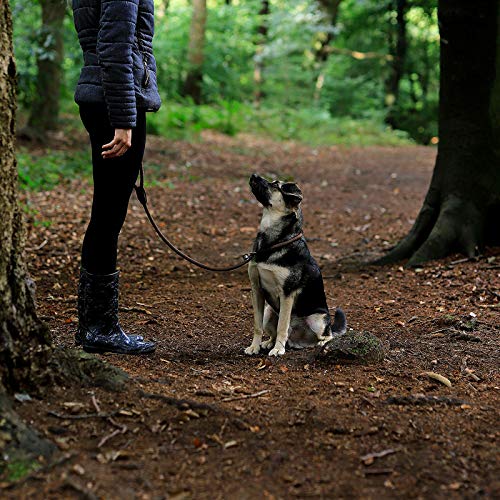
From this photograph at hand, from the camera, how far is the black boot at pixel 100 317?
443 centimetres

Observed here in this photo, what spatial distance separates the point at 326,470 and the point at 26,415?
1435 mm

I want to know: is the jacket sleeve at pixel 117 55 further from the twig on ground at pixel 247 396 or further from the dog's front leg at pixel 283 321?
the dog's front leg at pixel 283 321

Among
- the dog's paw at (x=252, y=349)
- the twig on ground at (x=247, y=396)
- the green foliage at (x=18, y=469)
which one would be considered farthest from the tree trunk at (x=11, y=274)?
the dog's paw at (x=252, y=349)

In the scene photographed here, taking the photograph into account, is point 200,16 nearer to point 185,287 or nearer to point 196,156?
point 196,156

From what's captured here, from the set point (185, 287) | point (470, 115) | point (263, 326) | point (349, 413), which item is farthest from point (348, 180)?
point (349, 413)

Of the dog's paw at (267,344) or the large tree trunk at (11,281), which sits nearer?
the large tree trunk at (11,281)

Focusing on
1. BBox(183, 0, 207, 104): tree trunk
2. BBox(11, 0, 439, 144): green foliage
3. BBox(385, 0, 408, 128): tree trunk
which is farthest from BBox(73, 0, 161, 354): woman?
BBox(385, 0, 408, 128): tree trunk

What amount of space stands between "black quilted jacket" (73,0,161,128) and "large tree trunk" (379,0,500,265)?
4.16m

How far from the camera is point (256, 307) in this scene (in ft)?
16.3

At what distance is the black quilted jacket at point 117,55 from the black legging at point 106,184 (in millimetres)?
131

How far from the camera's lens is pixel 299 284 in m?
4.93

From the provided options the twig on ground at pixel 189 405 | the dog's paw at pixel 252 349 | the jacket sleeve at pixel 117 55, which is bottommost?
the dog's paw at pixel 252 349

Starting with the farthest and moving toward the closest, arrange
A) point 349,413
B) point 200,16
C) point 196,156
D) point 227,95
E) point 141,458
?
1. point 227,95
2. point 200,16
3. point 196,156
4. point 349,413
5. point 141,458

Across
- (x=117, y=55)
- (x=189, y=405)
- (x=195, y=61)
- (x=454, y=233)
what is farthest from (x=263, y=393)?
(x=195, y=61)
